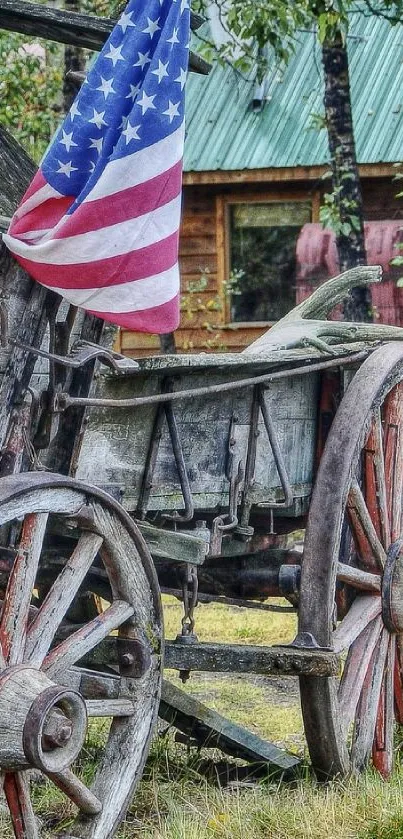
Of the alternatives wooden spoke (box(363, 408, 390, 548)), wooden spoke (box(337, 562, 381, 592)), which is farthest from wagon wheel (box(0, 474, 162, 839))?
wooden spoke (box(363, 408, 390, 548))

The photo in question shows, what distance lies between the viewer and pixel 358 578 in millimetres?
4199

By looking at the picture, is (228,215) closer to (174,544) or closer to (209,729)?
(209,729)

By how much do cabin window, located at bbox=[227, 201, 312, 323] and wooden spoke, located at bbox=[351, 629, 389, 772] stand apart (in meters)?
9.34

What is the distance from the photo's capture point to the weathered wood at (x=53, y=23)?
3.57 metres

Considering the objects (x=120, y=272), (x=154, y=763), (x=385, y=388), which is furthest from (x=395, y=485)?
(x=120, y=272)

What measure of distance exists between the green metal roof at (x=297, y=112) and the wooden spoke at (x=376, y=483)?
8.03 meters

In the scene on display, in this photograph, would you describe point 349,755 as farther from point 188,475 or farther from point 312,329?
point 312,329

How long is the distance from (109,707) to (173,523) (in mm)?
814

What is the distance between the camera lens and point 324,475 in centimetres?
408

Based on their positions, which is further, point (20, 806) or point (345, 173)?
point (345, 173)

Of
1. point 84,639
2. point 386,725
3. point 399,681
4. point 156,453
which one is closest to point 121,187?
point 156,453

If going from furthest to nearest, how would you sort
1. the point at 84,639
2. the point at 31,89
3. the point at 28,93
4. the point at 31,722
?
the point at 28,93, the point at 31,89, the point at 84,639, the point at 31,722

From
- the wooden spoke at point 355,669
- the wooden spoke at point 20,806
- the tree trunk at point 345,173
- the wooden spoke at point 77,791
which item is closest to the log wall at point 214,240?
the tree trunk at point 345,173

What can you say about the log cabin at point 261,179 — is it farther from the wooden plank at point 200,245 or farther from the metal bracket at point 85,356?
the metal bracket at point 85,356
